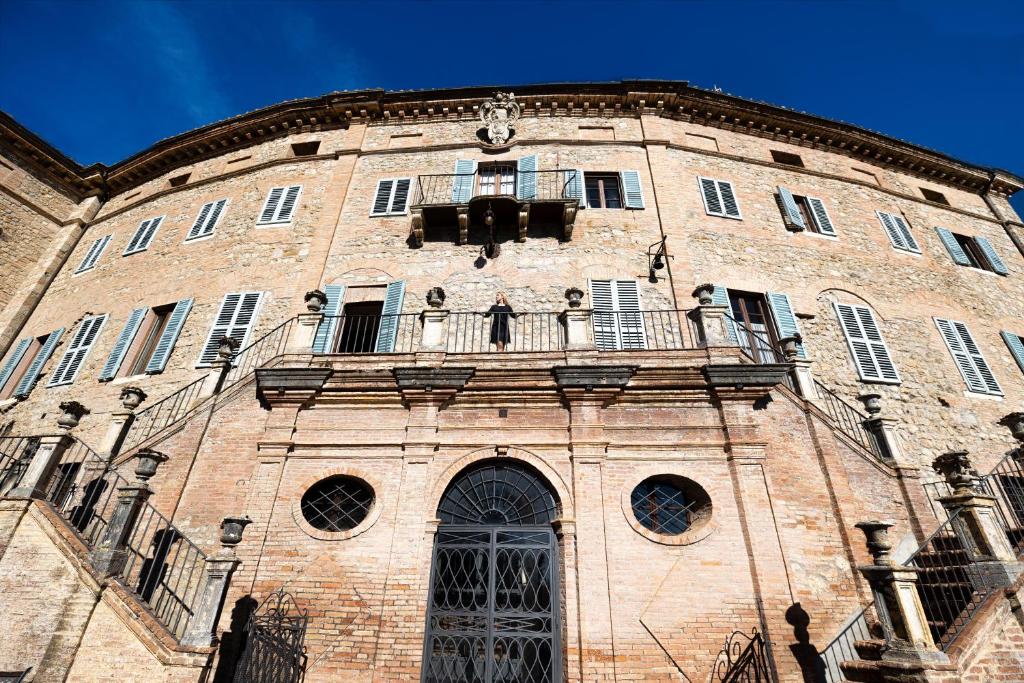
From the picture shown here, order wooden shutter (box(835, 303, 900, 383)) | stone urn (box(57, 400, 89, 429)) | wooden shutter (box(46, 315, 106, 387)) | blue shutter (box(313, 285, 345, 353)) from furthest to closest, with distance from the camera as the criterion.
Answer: wooden shutter (box(46, 315, 106, 387)), wooden shutter (box(835, 303, 900, 383)), blue shutter (box(313, 285, 345, 353)), stone urn (box(57, 400, 89, 429))

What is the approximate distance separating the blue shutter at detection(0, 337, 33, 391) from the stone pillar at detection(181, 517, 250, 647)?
1259 centimetres

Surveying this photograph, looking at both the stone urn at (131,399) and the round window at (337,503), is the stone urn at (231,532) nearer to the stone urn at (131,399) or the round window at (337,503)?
the round window at (337,503)

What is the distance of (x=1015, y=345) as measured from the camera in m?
13.4

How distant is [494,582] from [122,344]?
12.0 m

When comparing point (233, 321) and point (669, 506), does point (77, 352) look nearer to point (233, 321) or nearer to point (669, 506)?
point (233, 321)

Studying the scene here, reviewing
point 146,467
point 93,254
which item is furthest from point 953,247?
point 93,254

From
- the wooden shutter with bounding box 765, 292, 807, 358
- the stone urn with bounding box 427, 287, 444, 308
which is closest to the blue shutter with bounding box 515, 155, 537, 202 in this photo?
the stone urn with bounding box 427, 287, 444, 308

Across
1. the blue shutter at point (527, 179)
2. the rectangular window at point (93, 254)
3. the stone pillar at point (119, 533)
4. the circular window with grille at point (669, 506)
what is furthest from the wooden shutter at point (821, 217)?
the rectangular window at point (93, 254)

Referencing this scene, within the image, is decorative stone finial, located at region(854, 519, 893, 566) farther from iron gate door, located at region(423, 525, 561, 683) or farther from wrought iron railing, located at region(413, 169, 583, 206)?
wrought iron railing, located at region(413, 169, 583, 206)

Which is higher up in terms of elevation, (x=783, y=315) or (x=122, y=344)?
(x=783, y=315)

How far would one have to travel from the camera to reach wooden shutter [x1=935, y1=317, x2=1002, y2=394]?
480 inches

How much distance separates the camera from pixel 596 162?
14852mm

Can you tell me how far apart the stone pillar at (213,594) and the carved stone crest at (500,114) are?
42.1 feet

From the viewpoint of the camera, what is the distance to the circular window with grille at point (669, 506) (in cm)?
805
